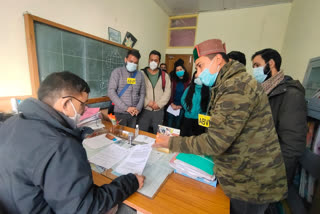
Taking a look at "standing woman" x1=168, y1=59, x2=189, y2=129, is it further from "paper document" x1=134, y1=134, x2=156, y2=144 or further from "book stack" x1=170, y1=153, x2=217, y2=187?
"book stack" x1=170, y1=153, x2=217, y2=187

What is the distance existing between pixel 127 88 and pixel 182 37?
10.8ft

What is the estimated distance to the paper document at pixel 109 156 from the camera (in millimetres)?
1002

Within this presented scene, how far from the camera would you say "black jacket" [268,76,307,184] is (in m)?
1.05

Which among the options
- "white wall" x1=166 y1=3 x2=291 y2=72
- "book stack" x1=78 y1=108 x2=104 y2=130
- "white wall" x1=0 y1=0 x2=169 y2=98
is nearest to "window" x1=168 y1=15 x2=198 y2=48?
"white wall" x1=166 y1=3 x2=291 y2=72

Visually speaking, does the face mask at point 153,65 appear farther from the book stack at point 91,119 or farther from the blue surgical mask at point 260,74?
the blue surgical mask at point 260,74

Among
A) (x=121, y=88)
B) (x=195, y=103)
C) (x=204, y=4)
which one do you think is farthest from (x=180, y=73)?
(x=204, y=4)

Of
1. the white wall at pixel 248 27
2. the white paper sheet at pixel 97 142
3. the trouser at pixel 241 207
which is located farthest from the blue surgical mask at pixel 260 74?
the white wall at pixel 248 27

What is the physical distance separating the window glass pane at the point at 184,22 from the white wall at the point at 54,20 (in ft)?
4.45

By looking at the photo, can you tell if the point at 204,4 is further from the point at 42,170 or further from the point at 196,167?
the point at 42,170

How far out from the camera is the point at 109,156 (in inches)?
42.7

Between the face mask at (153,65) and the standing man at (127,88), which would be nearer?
the standing man at (127,88)

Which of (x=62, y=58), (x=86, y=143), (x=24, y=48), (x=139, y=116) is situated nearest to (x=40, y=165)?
(x=86, y=143)

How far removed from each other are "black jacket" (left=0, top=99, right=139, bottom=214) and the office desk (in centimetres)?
21

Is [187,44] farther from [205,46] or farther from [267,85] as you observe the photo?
[205,46]
